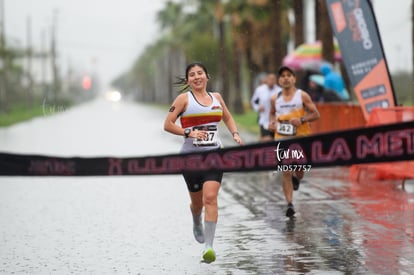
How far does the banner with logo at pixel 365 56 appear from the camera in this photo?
18.3 metres

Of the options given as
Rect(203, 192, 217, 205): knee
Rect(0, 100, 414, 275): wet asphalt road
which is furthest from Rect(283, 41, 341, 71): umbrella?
Rect(203, 192, 217, 205): knee

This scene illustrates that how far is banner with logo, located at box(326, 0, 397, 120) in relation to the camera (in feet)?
60.2

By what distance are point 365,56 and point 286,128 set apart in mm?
5774

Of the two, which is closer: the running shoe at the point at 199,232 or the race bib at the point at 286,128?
the running shoe at the point at 199,232

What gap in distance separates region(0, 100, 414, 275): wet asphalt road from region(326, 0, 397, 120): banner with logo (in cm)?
158

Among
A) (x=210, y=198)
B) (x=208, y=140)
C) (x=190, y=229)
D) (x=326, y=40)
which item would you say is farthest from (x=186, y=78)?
(x=326, y=40)

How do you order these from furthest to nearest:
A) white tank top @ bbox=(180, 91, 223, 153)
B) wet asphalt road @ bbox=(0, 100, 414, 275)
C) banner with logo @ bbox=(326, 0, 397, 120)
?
banner with logo @ bbox=(326, 0, 397, 120) → white tank top @ bbox=(180, 91, 223, 153) → wet asphalt road @ bbox=(0, 100, 414, 275)

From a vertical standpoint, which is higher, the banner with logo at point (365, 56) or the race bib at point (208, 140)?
the banner with logo at point (365, 56)

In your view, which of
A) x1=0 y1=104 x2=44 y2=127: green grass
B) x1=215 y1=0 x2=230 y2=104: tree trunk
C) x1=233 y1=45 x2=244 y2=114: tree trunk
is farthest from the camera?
x1=233 y1=45 x2=244 y2=114: tree trunk

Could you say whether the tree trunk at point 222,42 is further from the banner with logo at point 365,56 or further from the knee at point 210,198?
the knee at point 210,198

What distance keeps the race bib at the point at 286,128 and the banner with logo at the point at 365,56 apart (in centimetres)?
550

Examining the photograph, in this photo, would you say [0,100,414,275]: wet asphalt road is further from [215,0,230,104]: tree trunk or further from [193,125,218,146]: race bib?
[215,0,230,104]: tree trunk

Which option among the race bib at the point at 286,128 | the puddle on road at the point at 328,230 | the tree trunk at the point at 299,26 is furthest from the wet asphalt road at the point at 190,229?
the tree trunk at the point at 299,26

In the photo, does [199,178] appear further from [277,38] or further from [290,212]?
[277,38]
